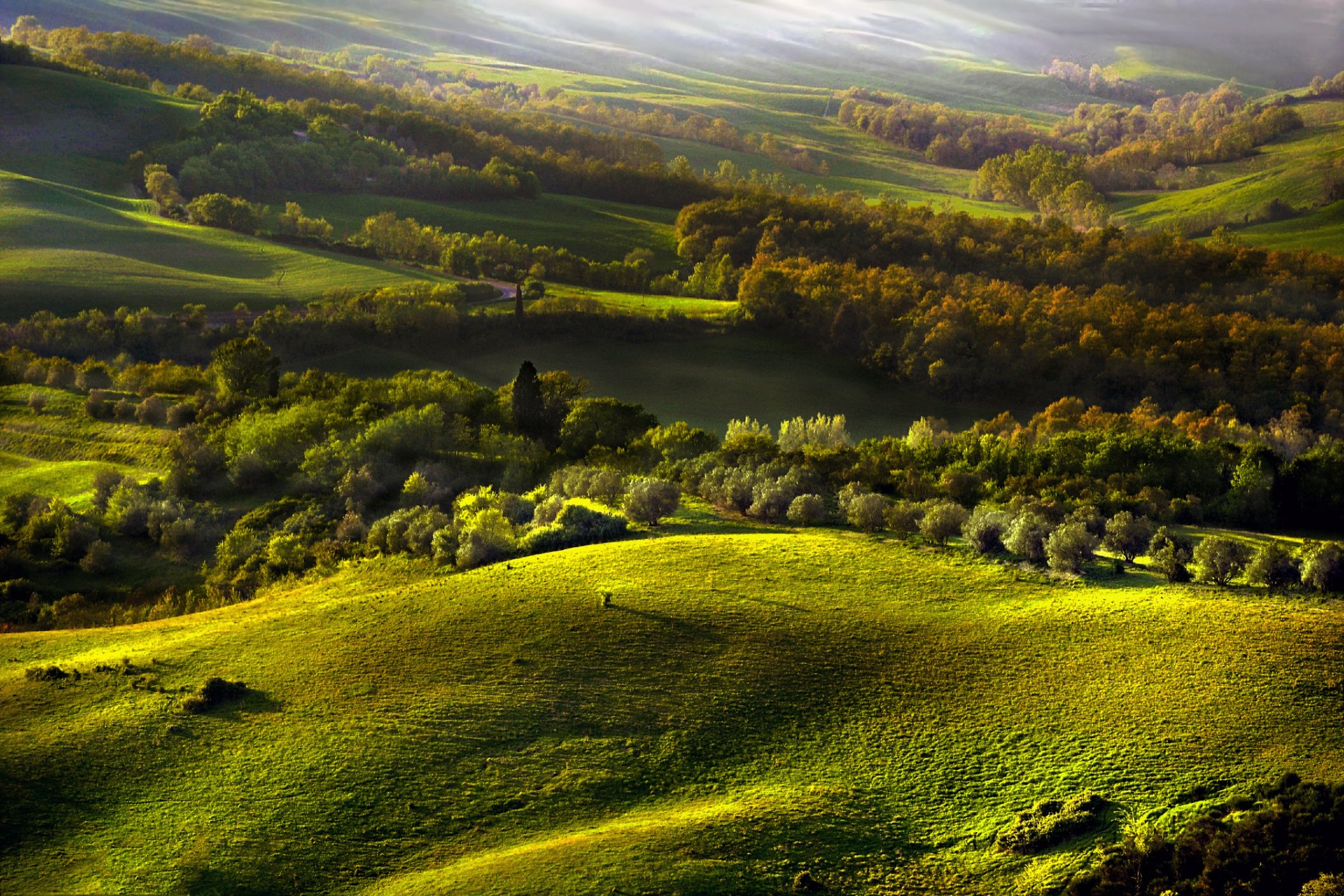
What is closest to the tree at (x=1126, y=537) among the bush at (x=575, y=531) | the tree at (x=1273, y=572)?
the tree at (x=1273, y=572)

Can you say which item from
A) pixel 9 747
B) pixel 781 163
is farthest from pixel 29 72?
pixel 9 747

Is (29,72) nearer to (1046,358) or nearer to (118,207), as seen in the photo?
(118,207)

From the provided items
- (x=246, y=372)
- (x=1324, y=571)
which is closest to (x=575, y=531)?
(x=1324, y=571)

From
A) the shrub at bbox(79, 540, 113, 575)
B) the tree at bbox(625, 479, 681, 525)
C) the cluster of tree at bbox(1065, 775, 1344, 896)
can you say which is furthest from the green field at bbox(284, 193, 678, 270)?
the cluster of tree at bbox(1065, 775, 1344, 896)

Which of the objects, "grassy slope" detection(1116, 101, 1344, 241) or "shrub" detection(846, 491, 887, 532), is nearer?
"shrub" detection(846, 491, 887, 532)

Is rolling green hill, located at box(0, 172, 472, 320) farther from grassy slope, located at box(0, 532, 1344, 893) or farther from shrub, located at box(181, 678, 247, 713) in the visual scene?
shrub, located at box(181, 678, 247, 713)

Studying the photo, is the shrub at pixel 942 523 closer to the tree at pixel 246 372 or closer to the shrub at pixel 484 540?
the shrub at pixel 484 540
